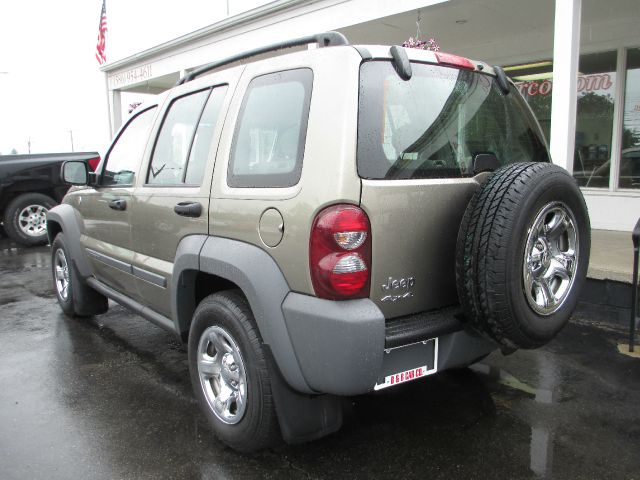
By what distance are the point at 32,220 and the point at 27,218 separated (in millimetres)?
91

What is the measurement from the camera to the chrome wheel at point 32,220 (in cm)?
976

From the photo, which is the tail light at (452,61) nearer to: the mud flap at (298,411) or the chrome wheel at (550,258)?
the chrome wheel at (550,258)

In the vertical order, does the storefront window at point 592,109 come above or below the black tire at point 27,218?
above

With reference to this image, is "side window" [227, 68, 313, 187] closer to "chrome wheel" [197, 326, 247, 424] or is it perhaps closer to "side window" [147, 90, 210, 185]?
"side window" [147, 90, 210, 185]

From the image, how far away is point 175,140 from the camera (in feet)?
11.2

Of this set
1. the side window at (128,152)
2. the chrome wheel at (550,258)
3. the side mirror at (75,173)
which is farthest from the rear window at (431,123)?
the side mirror at (75,173)

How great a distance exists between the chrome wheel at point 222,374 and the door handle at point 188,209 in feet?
2.06

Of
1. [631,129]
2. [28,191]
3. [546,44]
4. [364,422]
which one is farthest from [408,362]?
[28,191]

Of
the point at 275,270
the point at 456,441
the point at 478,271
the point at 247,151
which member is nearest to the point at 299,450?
the point at 456,441

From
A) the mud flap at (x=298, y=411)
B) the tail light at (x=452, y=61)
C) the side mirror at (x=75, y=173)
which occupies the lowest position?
the mud flap at (x=298, y=411)

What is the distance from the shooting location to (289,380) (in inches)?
93.3

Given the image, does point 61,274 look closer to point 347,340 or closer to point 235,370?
point 235,370

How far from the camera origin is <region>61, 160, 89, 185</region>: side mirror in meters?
4.16

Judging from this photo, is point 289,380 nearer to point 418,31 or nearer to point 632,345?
point 632,345
